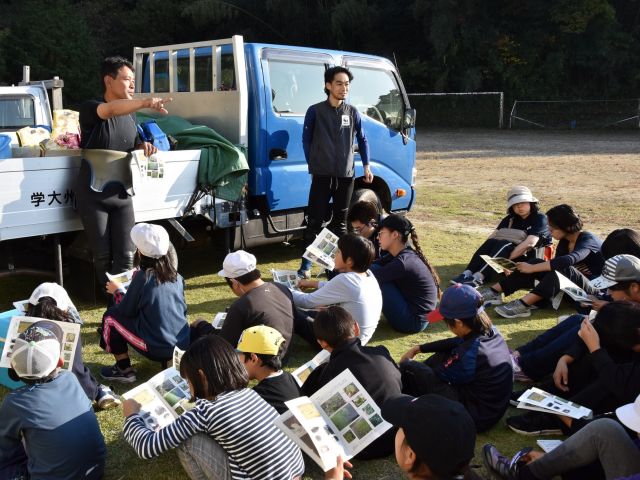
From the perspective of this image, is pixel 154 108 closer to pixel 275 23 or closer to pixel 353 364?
pixel 353 364

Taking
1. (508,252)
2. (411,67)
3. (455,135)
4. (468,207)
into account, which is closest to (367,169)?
(508,252)

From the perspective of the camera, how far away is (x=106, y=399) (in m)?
3.83

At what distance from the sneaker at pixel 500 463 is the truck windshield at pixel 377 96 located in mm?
4723

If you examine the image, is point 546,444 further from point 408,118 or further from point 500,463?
point 408,118

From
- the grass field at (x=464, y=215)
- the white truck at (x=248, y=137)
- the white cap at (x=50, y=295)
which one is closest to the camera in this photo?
the grass field at (x=464, y=215)

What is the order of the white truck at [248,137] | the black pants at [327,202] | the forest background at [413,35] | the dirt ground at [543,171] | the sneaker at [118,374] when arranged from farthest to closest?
the forest background at [413,35], the dirt ground at [543,171], the black pants at [327,202], the white truck at [248,137], the sneaker at [118,374]

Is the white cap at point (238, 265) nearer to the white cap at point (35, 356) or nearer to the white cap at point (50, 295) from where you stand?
the white cap at point (50, 295)

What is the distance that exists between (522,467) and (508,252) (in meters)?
A: 3.52

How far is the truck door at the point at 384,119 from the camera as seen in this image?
24.1ft

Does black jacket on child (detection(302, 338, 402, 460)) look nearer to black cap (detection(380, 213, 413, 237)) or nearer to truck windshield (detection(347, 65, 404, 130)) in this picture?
black cap (detection(380, 213, 413, 237))

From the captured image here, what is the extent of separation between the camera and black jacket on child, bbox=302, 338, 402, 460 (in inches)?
125

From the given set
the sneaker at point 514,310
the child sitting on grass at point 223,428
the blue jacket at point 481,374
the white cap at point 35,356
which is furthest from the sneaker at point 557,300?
the white cap at point 35,356

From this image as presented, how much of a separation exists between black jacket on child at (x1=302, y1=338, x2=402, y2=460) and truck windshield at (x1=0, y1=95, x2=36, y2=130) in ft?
21.9

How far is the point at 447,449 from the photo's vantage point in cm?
209
